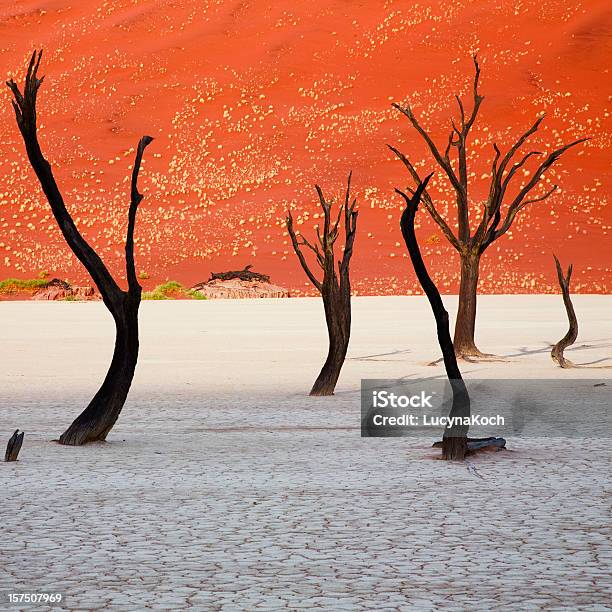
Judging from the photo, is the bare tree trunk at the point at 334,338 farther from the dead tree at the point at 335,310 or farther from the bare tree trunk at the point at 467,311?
the bare tree trunk at the point at 467,311

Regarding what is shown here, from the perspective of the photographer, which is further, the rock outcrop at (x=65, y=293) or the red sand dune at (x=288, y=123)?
the red sand dune at (x=288, y=123)

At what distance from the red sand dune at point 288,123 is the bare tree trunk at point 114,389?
1567 inches

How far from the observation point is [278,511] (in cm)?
638

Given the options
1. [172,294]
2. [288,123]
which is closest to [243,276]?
[172,294]

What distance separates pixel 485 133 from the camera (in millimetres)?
59531

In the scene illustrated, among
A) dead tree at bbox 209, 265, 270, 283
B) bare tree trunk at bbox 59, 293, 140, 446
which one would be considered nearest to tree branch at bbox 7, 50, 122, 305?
bare tree trunk at bbox 59, 293, 140, 446

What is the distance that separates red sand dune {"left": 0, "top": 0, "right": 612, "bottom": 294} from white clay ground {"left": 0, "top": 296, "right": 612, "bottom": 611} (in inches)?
1522

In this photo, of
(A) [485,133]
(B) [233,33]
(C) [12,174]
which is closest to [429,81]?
(A) [485,133]

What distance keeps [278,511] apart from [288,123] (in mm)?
57236

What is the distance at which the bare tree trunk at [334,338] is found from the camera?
1266 centimetres

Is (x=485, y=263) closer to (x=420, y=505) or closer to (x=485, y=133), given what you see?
(x=485, y=133)

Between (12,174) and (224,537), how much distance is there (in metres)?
57.5

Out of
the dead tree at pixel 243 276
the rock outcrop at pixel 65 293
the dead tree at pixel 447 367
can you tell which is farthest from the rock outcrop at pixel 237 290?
the dead tree at pixel 447 367

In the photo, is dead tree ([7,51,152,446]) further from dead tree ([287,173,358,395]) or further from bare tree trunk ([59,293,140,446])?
dead tree ([287,173,358,395])
